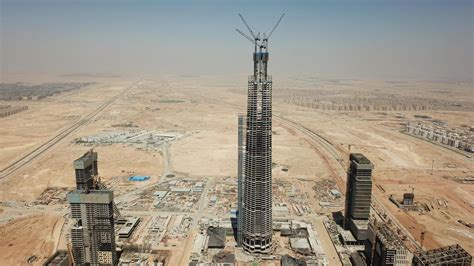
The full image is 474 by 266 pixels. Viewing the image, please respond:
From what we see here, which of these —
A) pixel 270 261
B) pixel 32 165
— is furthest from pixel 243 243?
pixel 32 165

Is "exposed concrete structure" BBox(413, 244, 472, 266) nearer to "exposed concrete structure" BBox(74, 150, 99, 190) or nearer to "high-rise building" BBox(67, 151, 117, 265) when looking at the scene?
"high-rise building" BBox(67, 151, 117, 265)

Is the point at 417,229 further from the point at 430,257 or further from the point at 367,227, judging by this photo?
the point at 430,257

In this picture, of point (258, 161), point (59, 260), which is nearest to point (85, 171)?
point (59, 260)

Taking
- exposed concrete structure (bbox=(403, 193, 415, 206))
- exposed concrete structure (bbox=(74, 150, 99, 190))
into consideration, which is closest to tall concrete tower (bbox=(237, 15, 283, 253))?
exposed concrete structure (bbox=(74, 150, 99, 190))

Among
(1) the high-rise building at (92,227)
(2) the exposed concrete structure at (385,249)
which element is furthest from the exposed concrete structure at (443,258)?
(1) the high-rise building at (92,227)

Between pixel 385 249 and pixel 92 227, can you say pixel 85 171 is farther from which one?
pixel 385 249
